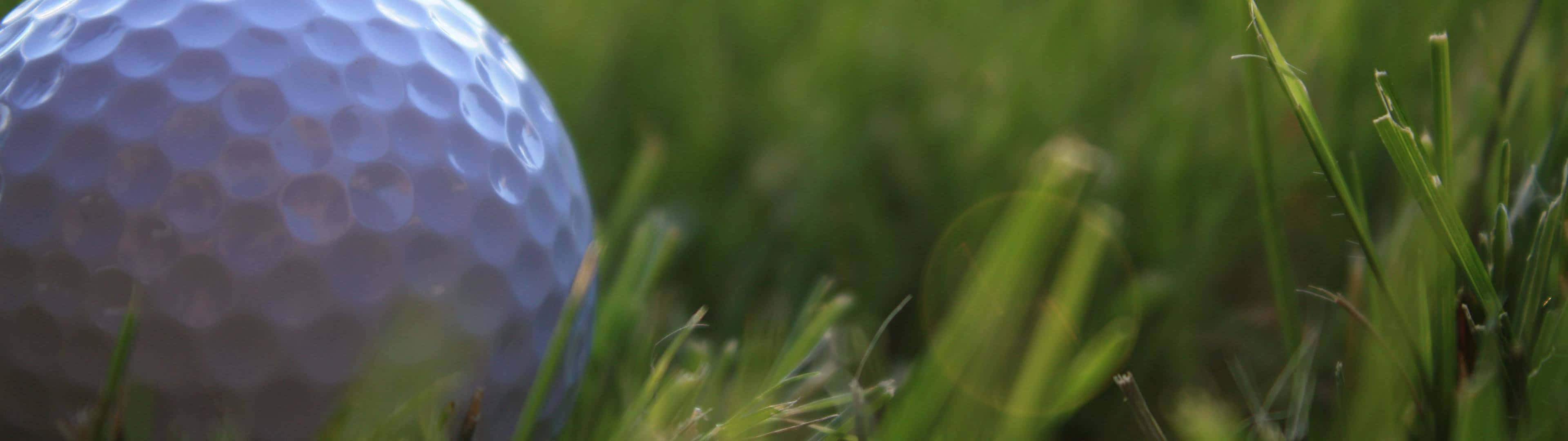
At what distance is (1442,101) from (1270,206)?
0.46 feet

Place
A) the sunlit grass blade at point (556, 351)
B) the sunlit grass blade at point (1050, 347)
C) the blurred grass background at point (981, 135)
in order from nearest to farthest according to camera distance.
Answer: the sunlit grass blade at point (556, 351), the sunlit grass blade at point (1050, 347), the blurred grass background at point (981, 135)

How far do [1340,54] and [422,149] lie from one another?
1.27 metres

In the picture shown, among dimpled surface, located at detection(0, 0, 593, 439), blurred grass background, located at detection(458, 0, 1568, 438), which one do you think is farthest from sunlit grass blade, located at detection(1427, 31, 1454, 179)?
dimpled surface, located at detection(0, 0, 593, 439)

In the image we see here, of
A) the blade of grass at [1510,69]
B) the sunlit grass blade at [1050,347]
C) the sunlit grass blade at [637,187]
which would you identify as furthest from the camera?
the sunlit grass blade at [637,187]

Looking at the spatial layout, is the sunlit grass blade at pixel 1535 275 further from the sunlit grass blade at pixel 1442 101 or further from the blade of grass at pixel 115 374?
the blade of grass at pixel 115 374

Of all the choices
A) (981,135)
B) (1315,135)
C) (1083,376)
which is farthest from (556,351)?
(981,135)

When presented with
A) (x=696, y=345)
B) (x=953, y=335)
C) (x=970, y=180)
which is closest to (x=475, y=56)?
(x=696, y=345)

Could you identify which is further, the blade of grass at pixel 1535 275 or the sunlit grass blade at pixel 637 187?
the sunlit grass blade at pixel 637 187

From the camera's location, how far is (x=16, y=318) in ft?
2.52

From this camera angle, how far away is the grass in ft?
2.35

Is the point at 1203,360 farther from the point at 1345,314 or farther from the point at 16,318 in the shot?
the point at 16,318

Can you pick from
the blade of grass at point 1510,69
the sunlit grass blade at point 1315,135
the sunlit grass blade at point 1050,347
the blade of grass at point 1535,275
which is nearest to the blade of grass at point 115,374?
the sunlit grass blade at point 1050,347

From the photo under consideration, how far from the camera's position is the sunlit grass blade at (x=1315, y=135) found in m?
0.66

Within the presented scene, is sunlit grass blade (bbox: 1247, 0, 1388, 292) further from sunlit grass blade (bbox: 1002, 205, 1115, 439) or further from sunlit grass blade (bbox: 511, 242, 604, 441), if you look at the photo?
sunlit grass blade (bbox: 511, 242, 604, 441)
